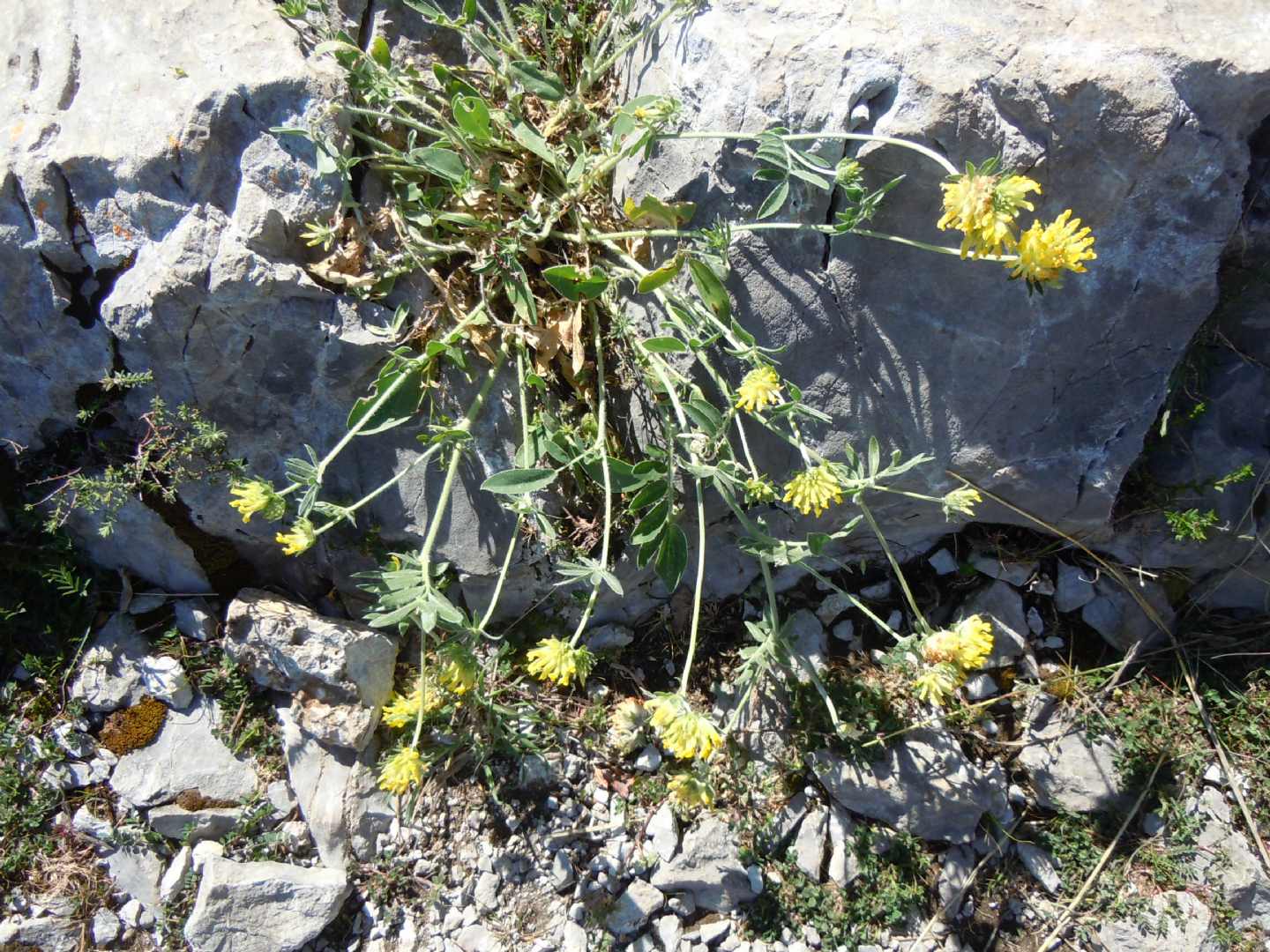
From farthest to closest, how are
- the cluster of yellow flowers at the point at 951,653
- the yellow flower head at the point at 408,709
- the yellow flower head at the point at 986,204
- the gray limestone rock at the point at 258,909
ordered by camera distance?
the gray limestone rock at the point at 258,909 < the yellow flower head at the point at 408,709 < the cluster of yellow flowers at the point at 951,653 < the yellow flower head at the point at 986,204

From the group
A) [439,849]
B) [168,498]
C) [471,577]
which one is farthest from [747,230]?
[439,849]

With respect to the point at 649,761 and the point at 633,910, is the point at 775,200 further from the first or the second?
the point at 633,910

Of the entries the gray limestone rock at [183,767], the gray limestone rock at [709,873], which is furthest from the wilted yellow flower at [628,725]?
the gray limestone rock at [183,767]

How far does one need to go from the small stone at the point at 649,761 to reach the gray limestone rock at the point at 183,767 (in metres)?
1.75

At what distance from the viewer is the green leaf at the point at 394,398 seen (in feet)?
10.9

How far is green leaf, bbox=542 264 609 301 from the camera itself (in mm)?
3260

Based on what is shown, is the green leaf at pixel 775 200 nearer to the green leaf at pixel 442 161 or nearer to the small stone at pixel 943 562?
the green leaf at pixel 442 161

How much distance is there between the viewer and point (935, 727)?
404 centimetres

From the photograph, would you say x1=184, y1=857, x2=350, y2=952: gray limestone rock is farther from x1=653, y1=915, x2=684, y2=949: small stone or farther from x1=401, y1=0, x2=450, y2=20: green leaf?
x1=401, y1=0, x2=450, y2=20: green leaf

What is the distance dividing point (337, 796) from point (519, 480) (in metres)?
1.80

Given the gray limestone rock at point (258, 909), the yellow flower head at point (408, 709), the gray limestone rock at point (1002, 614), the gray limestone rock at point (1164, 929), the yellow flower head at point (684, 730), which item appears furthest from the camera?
the gray limestone rock at point (1002, 614)

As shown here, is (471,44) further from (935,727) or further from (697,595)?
(935,727)

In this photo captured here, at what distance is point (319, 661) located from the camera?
388 centimetres

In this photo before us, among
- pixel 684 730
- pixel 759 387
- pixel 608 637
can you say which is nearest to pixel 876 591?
pixel 608 637
